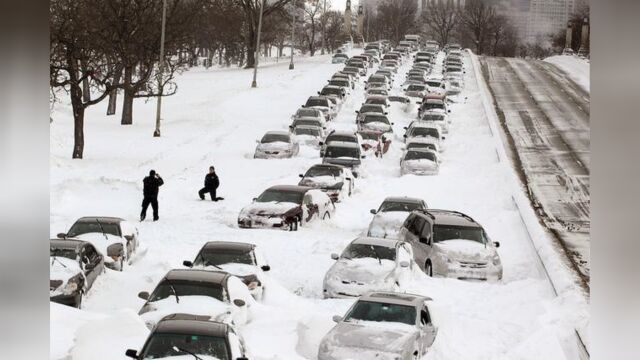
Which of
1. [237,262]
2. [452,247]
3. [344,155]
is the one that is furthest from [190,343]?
[344,155]

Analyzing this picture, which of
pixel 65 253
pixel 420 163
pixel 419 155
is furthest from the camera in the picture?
pixel 419 155

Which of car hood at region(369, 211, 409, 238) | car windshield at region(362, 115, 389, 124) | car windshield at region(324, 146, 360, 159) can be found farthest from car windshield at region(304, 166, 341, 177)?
car windshield at region(362, 115, 389, 124)

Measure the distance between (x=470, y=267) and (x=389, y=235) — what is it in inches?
156

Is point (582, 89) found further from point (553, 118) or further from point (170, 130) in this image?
point (170, 130)

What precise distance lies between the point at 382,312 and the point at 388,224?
30.6ft

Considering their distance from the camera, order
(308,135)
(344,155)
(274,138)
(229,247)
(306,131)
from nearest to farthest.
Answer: (229,247) → (344,155) → (274,138) → (308,135) → (306,131)

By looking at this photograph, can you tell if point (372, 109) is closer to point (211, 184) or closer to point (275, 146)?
point (275, 146)

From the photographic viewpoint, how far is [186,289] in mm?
14320

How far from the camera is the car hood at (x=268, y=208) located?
24009 mm

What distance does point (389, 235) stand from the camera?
2327 centimetres

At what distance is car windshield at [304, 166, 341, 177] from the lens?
1175 inches

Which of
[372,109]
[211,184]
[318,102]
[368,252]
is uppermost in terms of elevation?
[318,102]

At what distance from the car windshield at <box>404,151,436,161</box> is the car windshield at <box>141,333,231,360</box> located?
973 inches
